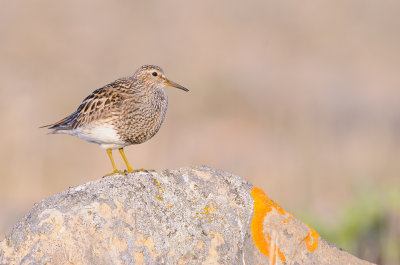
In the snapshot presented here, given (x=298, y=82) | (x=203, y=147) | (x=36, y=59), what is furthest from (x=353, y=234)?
(x=36, y=59)

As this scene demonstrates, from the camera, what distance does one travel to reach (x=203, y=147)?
Result: 16.7 m

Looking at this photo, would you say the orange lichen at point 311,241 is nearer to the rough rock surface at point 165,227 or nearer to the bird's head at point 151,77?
the rough rock surface at point 165,227

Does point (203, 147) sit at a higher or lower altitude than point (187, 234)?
lower

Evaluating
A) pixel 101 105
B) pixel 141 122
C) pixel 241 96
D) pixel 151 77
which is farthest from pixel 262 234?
pixel 241 96

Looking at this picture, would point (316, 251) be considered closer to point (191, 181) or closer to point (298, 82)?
point (191, 181)

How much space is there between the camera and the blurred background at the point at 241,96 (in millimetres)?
14367

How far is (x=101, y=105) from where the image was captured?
8.04m

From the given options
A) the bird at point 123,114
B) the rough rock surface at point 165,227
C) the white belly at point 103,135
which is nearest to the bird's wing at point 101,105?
the bird at point 123,114

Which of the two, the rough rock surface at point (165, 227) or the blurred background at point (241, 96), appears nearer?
the rough rock surface at point (165, 227)

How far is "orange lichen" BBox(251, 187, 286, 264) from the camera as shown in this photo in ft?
19.4

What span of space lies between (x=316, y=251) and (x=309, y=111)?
11300mm

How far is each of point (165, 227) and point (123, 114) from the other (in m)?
2.45

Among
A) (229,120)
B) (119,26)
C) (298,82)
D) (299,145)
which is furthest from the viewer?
(119,26)

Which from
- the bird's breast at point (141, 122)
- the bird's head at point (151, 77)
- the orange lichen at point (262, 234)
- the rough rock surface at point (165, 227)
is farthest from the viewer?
the bird's head at point (151, 77)
